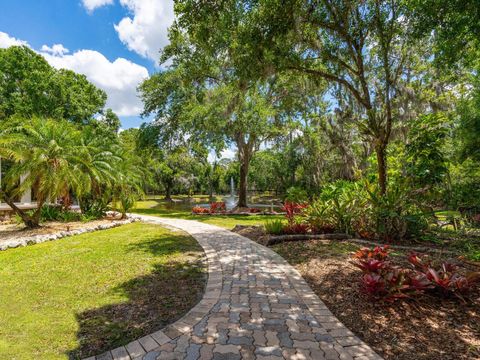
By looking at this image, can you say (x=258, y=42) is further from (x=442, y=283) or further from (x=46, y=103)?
(x=46, y=103)

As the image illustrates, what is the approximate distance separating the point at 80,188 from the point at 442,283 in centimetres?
1129

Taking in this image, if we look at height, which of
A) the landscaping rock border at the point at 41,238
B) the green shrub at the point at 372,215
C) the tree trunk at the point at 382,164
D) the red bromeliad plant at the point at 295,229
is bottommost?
the landscaping rock border at the point at 41,238

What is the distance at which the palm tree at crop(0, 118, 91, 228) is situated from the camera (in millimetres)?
9289

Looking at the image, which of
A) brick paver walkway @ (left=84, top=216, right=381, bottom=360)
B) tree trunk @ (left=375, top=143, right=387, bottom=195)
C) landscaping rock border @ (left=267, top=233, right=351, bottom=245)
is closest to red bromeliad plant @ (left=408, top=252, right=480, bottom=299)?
brick paver walkway @ (left=84, top=216, right=381, bottom=360)

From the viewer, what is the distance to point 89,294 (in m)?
4.39

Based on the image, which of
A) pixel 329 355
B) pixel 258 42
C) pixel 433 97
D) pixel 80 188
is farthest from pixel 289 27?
pixel 433 97

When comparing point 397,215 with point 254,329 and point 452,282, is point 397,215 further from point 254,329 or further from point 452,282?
point 254,329

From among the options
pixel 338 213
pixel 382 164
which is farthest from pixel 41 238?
pixel 382 164

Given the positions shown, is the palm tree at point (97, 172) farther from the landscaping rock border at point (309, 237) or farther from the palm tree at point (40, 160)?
the landscaping rock border at point (309, 237)

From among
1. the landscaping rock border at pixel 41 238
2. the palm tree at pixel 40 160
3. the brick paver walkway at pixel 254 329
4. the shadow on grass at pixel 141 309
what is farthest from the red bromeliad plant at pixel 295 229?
the palm tree at pixel 40 160

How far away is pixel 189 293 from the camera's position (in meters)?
4.36

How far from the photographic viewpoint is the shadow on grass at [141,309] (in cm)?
310

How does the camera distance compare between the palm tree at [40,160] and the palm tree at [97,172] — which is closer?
the palm tree at [40,160]

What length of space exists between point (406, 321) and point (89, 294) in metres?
4.44
